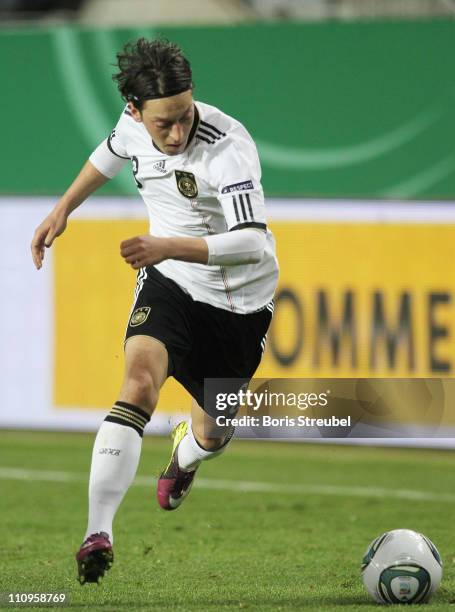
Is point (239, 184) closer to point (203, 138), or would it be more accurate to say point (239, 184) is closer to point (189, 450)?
point (203, 138)

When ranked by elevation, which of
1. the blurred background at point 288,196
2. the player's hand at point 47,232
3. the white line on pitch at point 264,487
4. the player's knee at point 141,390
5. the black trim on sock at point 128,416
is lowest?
the black trim on sock at point 128,416

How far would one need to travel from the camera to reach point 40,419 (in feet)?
36.6

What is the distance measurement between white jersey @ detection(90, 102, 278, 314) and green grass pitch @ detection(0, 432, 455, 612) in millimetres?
1366

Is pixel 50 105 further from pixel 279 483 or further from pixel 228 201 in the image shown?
pixel 228 201

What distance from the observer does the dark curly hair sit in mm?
5426

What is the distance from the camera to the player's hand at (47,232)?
19.8ft

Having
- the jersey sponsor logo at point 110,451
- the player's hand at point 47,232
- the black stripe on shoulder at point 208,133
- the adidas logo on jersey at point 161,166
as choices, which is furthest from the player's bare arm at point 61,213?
the jersey sponsor logo at point 110,451

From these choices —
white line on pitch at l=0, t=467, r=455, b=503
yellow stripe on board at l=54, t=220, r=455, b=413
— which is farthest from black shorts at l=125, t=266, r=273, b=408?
yellow stripe on board at l=54, t=220, r=455, b=413

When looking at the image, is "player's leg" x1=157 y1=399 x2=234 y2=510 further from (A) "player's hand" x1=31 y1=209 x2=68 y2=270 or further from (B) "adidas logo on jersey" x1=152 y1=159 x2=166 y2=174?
(B) "adidas logo on jersey" x1=152 y1=159 x2=166 y2=174

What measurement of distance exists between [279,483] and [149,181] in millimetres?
4747

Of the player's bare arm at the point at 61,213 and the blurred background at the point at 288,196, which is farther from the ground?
the blurred background at the point at 288,196

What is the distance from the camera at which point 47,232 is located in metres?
6.12

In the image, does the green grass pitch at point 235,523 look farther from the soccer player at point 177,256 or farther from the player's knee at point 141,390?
the player's knee at point 141,390

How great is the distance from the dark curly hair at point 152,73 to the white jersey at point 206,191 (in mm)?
286
